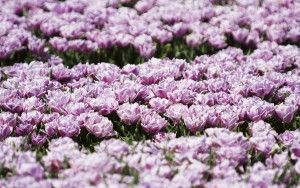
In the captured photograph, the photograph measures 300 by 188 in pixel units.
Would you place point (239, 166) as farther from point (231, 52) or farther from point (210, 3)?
point (210, 3)

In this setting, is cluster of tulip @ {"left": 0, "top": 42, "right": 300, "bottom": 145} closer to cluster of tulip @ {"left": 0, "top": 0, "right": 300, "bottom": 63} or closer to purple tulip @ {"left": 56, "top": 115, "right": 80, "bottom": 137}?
purple tulip @ {"left": 56, "top": 115, "right": 80, "bottom": 137}

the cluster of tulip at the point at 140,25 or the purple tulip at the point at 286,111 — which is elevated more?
the purple tulip at the point at 286,111

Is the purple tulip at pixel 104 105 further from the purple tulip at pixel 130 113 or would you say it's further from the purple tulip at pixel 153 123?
the purple tulip at pixel 153 123

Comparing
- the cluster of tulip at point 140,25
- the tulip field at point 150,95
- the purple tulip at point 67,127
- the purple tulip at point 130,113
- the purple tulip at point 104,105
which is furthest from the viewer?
the cluster of tulip at point 140,25

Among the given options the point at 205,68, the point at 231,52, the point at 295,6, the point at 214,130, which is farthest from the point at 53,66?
the point at 295,6

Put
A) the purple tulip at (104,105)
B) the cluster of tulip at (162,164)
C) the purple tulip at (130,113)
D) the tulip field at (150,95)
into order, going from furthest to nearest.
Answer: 1. the purple tulip at (104,105)
2. the purple tulip at (130,113)
3. the tulip field at (150,95)
4. the cluster of tulip at (162,164)

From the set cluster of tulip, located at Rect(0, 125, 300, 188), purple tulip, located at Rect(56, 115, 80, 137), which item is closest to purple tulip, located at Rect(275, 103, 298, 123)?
cluster of tulip, located at Rect(0, 125, 300, 188)

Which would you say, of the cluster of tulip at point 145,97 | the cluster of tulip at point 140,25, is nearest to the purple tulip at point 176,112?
the cluster of tulip at point 145,97

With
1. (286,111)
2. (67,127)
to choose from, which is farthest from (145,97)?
(286,111)
